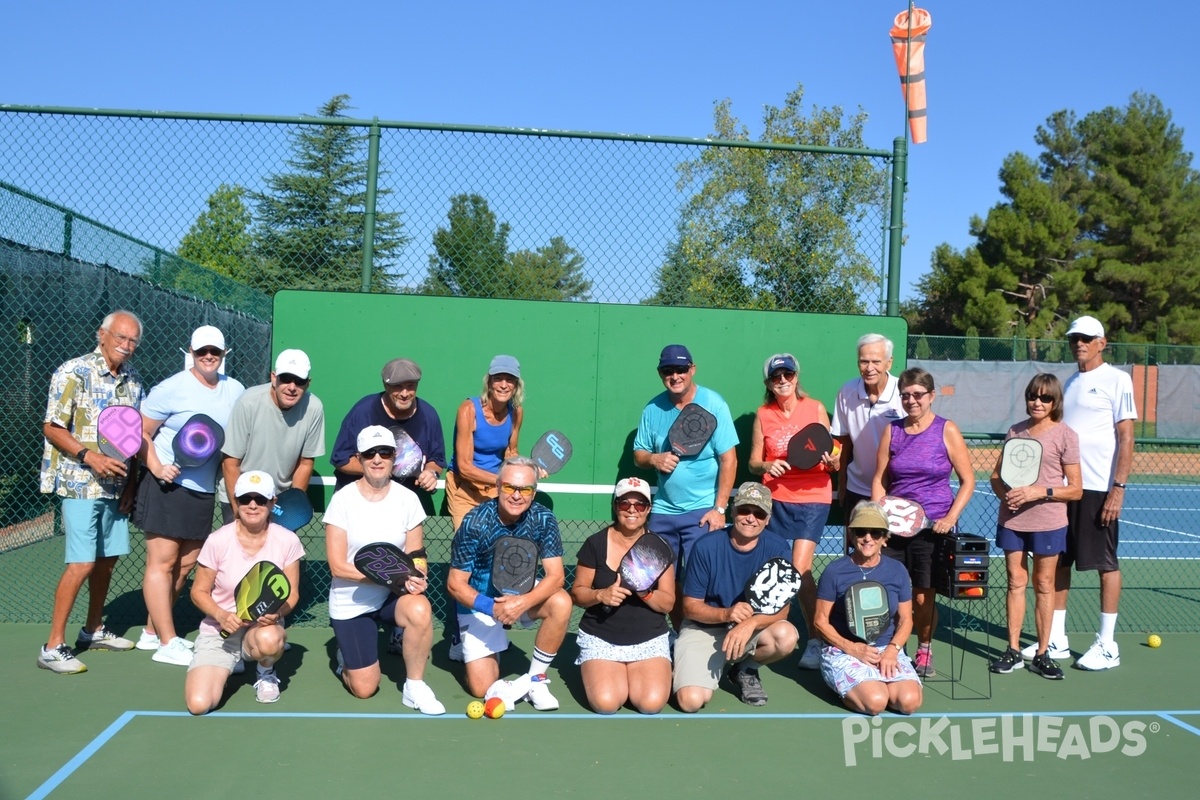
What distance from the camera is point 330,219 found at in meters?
7.18

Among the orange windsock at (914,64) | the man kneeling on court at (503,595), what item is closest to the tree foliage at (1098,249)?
the orange windsock at (914,64)

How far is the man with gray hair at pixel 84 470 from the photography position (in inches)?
220

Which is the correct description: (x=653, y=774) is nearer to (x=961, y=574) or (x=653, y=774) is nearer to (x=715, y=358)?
(x=961, y=574)

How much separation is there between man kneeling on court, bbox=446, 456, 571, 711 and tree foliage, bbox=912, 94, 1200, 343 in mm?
30652

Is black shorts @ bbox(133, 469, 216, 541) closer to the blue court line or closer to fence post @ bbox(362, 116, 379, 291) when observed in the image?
the blue court line

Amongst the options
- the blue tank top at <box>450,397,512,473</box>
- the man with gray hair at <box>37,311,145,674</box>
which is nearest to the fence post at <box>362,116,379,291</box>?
the blue tank top at <box>450,397,512,473</box>

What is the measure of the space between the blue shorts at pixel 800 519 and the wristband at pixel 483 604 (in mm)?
1803

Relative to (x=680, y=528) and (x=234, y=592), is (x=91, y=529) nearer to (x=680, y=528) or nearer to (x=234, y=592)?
(x=234, y=592)

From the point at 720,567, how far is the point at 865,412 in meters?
1.47

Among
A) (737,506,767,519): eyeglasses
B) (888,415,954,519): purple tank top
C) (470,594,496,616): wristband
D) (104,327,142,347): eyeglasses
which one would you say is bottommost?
(470,594,496,616): wristband

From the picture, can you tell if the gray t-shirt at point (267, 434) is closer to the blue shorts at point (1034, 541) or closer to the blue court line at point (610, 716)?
the blue court line at point (610, 716)

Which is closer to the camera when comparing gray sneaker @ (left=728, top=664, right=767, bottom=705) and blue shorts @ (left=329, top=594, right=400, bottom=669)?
blue shorts @ (left=329, top=594, right=400, bottom=669)

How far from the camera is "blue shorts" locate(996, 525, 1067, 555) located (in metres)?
6.15

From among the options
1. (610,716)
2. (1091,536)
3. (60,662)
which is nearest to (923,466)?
(1091,536)
